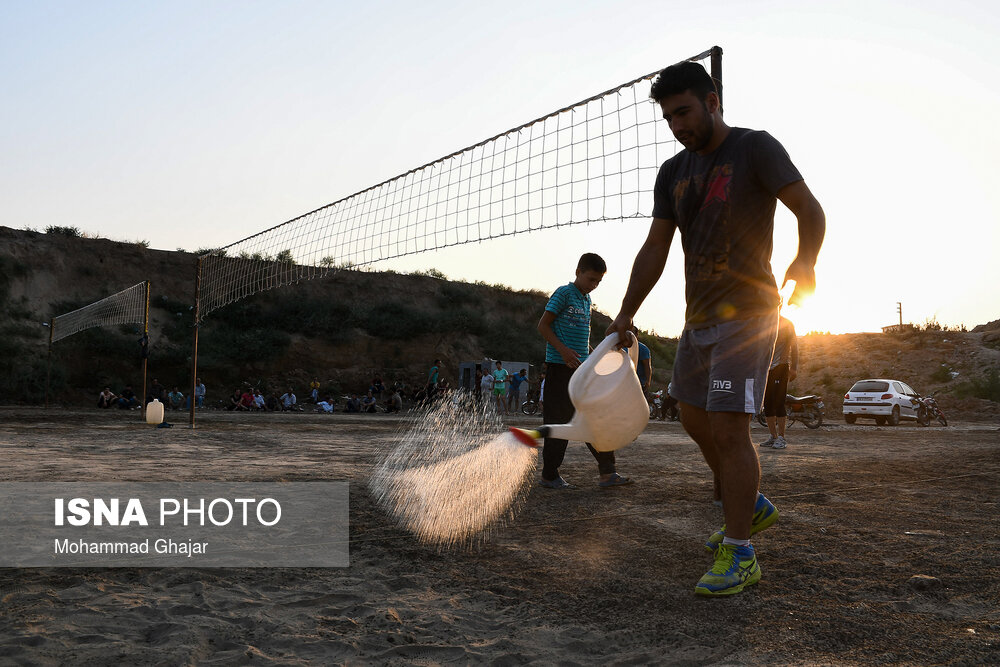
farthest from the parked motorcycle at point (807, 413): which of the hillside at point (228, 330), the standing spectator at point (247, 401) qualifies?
the hillside at point (228, 330)

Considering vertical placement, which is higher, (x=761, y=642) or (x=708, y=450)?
(x=708, y=450)

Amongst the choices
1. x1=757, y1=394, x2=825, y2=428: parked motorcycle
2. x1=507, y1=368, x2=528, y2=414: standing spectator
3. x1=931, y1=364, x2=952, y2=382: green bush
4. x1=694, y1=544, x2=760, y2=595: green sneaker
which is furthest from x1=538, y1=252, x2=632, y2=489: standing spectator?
x1=931, y1=364, x2=952, y2=382: green bush

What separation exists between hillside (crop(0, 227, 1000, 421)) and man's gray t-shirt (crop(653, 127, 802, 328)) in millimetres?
26384

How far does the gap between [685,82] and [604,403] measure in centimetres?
132

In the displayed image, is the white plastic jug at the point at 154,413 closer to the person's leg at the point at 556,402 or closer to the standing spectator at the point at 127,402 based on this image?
the person's leg at the point at 556,402

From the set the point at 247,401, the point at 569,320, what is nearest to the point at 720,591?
the point at 569,320

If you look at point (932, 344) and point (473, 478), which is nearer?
point (473, 478)

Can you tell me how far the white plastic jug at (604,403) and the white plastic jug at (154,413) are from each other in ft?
38.0

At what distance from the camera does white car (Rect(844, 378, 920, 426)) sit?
19.9 m

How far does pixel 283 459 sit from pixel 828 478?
15.1 ft

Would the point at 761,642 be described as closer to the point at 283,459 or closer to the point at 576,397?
the point at 576,397

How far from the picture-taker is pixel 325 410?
989 inches

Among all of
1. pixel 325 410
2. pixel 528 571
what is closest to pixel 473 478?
pixel 528 571

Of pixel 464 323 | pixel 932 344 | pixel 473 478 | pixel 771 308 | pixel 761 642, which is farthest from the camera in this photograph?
pixel 464 323
